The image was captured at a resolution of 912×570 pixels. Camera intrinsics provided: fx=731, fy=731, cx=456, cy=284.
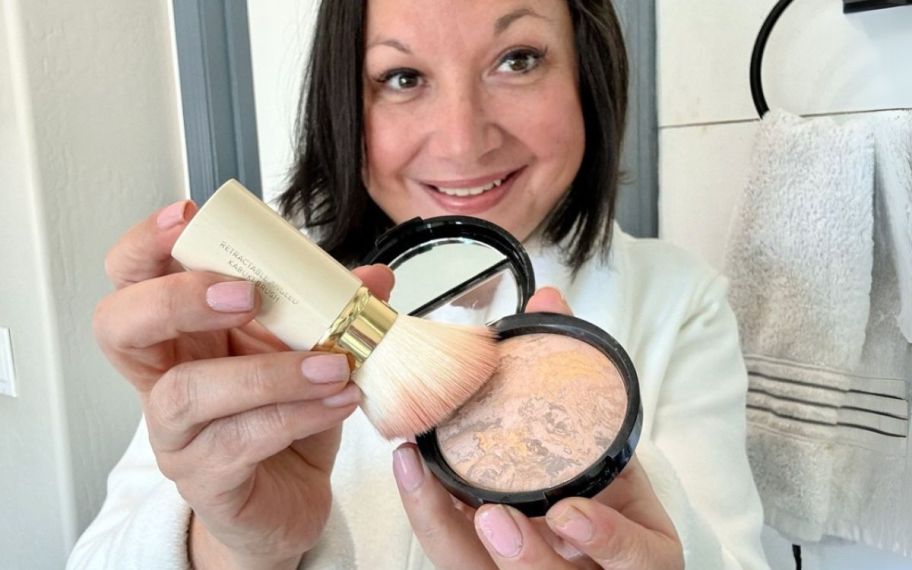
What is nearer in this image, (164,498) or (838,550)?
(164,498)

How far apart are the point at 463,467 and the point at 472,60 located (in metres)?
0.36

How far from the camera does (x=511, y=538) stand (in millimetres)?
325

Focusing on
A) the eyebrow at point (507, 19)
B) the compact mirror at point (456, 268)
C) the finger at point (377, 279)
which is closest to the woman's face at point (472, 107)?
the eyebrow at point (507, 19)

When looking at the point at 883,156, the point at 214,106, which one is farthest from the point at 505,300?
the point at 214,106

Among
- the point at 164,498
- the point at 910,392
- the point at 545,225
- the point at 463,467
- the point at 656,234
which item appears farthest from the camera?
the point at 656,234

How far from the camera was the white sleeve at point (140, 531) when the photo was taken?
48 cm

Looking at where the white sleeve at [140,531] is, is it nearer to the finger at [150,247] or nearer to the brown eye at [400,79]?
the finger at [150,247]

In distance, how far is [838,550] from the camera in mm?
721

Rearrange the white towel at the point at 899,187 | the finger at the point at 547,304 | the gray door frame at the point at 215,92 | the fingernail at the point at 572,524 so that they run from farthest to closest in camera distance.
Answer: the gray door frame at the point at 215,92
the white towel at the point at 899,187
the finger at the point at 547,304
the fingernail at the point at 572,524

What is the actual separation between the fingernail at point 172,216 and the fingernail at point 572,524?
0.23m

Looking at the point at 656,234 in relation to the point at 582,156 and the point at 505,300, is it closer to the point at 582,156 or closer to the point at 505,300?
the point at 582,156

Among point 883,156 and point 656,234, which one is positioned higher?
point 883,156

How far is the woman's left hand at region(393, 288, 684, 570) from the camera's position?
1.07 feet

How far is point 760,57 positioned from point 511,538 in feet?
1.69
